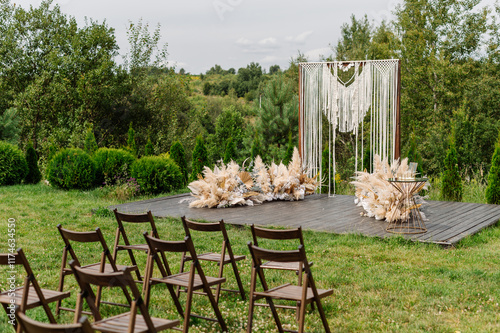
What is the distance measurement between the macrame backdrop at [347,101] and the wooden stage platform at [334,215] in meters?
1.22

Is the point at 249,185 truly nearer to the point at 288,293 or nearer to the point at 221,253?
the point at 221,253

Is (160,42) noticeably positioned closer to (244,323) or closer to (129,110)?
(129,110)

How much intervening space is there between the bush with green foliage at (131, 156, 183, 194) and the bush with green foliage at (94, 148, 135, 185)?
1.78 ft

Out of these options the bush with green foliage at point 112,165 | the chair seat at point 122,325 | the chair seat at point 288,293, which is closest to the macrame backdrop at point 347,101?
the bush with green foliage at point 112,165

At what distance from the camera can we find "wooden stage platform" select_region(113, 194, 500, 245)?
772cm

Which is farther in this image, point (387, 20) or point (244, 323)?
point (387, 20)

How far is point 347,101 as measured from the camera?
10.9 meters

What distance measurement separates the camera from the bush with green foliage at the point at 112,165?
1283 cm

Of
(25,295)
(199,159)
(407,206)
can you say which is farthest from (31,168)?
(25,295)

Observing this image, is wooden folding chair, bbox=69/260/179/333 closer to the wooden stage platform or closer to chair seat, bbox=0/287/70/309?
chair seat, bbox=0/287/70/309

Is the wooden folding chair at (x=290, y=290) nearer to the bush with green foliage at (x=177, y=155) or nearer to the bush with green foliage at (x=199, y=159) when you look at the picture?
the bush with green foliage at (x=199, y=159)

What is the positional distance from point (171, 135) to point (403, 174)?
13.7m

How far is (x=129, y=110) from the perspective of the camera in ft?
70.6

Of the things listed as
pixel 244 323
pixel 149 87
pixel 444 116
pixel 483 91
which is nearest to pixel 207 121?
pixel 149 87
